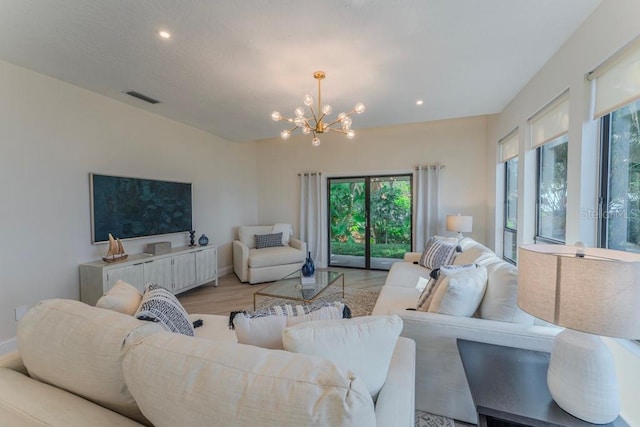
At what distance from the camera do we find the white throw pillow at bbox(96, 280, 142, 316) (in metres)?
1.28

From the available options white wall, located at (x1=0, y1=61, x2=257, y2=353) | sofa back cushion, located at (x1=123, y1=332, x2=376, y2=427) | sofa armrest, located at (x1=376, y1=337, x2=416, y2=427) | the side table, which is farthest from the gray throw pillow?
white wall, located at (x1=0, y1=61, x2=257, y2=353)

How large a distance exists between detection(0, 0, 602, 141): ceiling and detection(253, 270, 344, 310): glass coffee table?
2.17m

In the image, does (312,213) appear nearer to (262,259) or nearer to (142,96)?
(262,259)

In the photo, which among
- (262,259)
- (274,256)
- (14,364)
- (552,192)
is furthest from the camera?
(274,256)

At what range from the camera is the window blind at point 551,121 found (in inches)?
86.7

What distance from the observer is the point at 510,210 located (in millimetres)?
3795

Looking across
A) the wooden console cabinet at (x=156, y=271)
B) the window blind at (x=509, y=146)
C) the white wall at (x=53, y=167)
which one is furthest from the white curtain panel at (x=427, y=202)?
the white wall at (x=53, y=167)

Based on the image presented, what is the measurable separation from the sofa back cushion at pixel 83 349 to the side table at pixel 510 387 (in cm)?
126

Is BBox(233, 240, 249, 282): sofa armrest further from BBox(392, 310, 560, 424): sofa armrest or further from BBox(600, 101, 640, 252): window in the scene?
BBox(600, 101, 640, 252): window

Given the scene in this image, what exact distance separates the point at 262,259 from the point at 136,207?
191cm

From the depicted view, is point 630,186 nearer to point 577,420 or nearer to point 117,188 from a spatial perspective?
point 577,420

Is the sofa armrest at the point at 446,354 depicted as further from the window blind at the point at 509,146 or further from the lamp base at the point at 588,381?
the window blind at the point at 509,146

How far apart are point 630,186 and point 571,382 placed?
1410mm

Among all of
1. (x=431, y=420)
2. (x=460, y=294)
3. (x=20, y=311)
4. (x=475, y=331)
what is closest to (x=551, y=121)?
(x=460, y=294)
